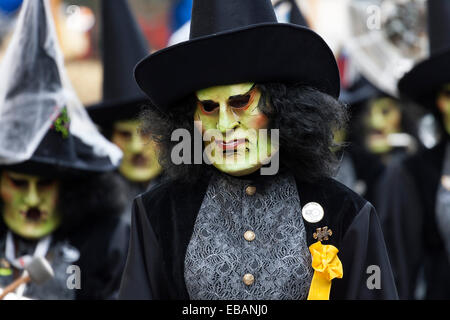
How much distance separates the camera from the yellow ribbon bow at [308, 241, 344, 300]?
3086 millimetres

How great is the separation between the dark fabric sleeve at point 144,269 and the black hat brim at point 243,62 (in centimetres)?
56

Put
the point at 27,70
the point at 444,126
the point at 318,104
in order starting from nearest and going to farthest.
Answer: the point at 318,104
the point at 27,70
the point at 444,126

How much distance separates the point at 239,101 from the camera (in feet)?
10.7

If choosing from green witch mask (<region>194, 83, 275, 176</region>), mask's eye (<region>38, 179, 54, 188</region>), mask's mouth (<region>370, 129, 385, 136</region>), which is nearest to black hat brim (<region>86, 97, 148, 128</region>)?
mask's eye (<region>38, 179, 54, 188</region>)

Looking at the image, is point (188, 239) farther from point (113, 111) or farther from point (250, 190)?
point (113, 111)

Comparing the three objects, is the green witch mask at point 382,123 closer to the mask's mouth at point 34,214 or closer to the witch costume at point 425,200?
the witch costume at point 425,200

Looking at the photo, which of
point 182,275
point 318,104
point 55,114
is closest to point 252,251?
point 182,275

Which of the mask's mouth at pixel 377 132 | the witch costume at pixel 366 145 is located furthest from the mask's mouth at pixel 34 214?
the mask's mouth at pixel 377 132

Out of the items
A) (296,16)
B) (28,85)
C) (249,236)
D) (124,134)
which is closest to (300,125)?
(249,236)

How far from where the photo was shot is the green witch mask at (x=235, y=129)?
126 inches

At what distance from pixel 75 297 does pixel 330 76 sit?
2163mm

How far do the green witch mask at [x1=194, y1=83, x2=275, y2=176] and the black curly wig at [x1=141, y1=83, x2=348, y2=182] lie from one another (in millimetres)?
59
